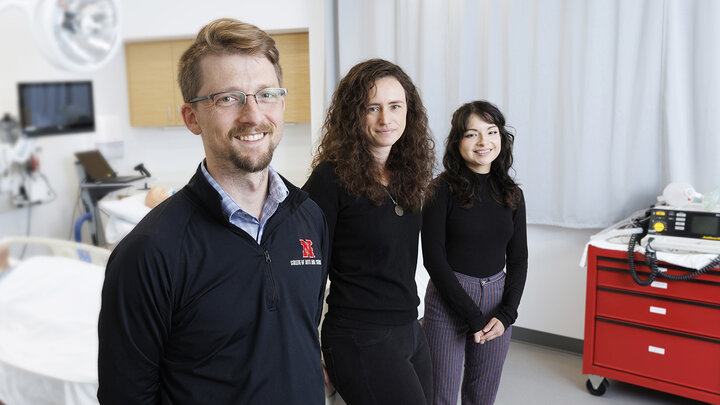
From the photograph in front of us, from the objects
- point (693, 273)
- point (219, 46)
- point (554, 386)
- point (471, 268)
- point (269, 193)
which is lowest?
point (554, 386)

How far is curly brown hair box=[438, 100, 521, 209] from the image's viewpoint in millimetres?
1788

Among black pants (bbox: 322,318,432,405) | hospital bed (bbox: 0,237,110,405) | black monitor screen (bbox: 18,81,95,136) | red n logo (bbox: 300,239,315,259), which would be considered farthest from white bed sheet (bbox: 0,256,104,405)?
black pants (bbox: 322,318,432,405)

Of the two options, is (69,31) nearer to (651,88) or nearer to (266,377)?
(266,377)

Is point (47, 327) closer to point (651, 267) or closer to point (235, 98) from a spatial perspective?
point (235, 98)

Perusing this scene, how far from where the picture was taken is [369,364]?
130 centimetres

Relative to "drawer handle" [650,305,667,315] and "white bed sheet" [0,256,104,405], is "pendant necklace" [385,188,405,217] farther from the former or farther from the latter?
"drawer handle" [650,305,667,315]

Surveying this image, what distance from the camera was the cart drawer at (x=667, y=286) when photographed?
2207mm

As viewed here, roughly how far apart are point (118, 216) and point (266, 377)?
397 millimetres

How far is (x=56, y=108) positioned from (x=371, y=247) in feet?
3.00

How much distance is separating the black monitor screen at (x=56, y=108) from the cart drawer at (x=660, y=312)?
241 centimetres

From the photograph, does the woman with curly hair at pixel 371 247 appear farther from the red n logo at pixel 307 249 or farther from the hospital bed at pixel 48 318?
the hospital bed at pixel 48 318

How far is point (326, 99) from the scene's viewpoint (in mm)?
3383

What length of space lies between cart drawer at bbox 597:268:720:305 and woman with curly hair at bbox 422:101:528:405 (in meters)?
0.84

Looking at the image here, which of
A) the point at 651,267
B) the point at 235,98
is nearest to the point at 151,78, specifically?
the point at 235,98
